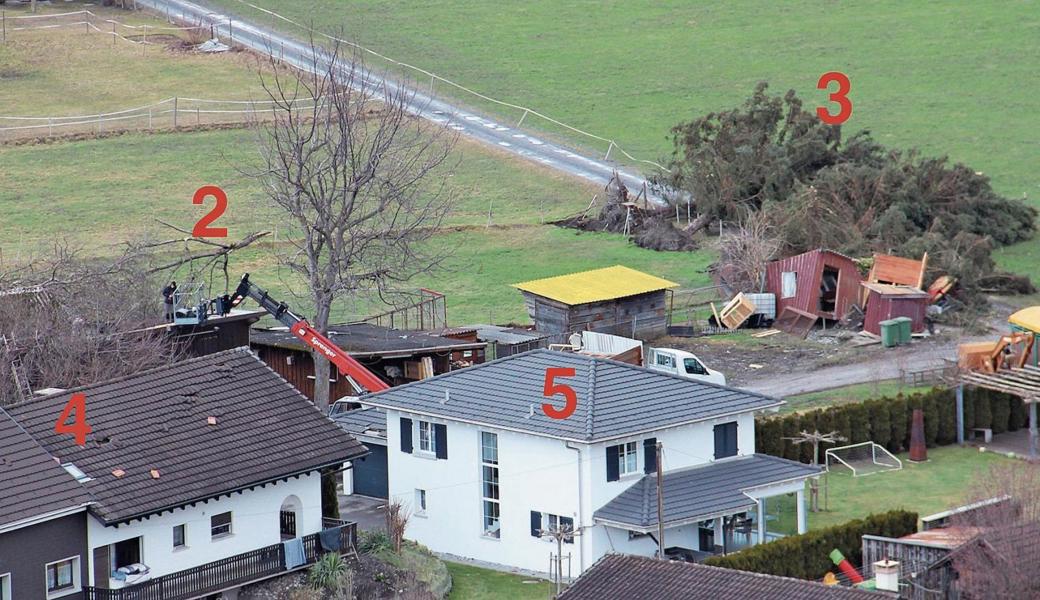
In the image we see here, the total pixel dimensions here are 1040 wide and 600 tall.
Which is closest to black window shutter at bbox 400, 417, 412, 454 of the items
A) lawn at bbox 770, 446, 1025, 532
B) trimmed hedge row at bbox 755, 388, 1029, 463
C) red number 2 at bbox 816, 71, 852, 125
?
lawn at bbox 770, 446, 1025, 532

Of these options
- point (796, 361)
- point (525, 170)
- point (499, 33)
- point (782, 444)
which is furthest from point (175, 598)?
point (499, 33)

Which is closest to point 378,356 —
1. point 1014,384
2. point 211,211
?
point 1014,384

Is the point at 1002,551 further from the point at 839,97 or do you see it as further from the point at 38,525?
the point at 839,97

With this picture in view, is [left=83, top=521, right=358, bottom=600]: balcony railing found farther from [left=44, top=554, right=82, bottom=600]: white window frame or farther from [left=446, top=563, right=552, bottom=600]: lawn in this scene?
[left=446, top=563, right=552, bottom=600]: lawn

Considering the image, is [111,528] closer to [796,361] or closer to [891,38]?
[796,361]

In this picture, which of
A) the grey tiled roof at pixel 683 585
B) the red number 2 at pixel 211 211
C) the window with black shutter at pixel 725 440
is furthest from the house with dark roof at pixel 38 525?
the red number 2 at pixel 211 211

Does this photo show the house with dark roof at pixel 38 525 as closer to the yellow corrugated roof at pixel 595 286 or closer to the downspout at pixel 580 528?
the downspout at pixel 580 528
